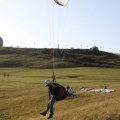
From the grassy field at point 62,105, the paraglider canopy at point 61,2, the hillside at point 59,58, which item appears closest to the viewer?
the paraglider canopy at point 61,2

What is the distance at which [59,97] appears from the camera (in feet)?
67.7

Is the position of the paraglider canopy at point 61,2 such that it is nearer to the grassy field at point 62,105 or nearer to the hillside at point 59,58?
the grassy field at point 62,105

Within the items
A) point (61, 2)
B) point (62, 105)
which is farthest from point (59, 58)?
point (61, 2)

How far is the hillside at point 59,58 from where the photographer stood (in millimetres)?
145250

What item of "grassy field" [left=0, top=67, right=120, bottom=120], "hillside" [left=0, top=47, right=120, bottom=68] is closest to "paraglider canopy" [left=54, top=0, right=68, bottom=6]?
"grassy field" [left=0, top=67, right=120, bottom=120]

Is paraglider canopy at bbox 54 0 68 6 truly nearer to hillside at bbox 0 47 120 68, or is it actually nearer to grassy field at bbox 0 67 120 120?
grassy field at bbox 0 67 120 120

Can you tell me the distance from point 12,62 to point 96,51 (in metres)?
54.0

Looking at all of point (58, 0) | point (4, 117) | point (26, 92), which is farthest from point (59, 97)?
point (26, 92)

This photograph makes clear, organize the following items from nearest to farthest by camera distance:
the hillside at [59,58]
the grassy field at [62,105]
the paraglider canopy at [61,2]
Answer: the paraglider canopy at [61,2]
the grassy field at [62,105]
the hillside at [59,58]

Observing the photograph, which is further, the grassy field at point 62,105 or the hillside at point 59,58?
the hillside at point 59,58

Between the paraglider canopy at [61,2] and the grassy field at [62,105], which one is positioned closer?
the paraglider canopy at [61,2]

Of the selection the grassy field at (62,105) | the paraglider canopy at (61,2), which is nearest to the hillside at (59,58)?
the grassy field at (62,105)

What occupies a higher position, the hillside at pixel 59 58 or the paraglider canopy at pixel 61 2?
the paraglider canopy at pixel 61 2

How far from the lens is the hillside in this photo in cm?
14525
